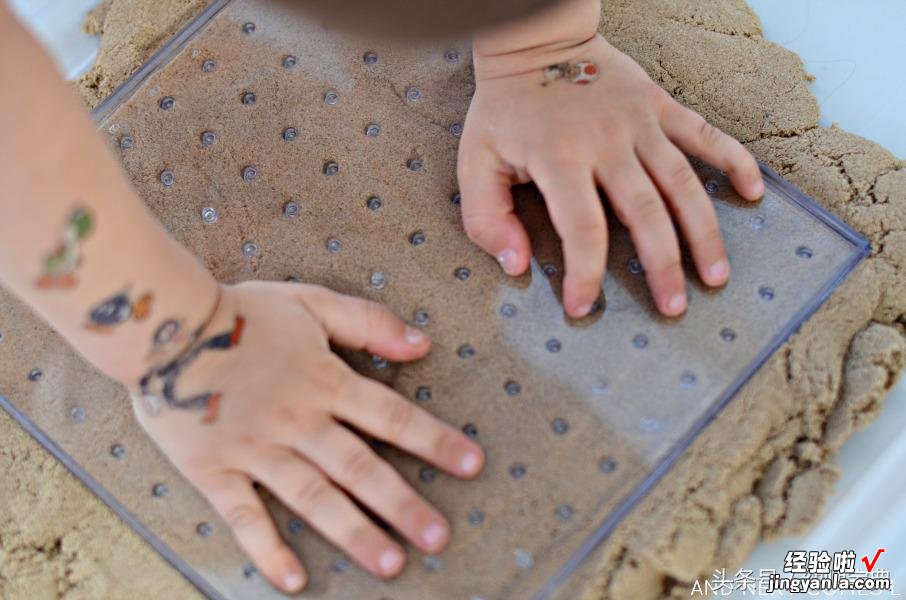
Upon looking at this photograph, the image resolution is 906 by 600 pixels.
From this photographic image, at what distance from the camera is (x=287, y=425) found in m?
0.63

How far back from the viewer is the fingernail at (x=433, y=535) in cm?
63

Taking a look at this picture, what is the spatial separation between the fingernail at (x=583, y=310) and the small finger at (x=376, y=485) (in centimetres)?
18

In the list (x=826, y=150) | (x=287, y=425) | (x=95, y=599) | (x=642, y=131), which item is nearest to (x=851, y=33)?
(x=826, y=150)

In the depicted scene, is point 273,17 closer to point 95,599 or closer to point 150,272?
point 150,272

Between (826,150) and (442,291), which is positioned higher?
(442,291)

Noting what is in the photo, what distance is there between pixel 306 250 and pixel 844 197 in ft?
1.43

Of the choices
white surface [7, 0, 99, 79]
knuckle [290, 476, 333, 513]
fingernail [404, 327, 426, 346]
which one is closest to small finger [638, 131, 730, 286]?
fingernail [404, 327, 426, 346]

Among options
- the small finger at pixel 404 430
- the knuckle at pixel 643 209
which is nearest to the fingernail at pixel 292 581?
the small finger at pixel 404 430

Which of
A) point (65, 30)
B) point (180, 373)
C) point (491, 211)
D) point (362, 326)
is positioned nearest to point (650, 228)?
point (491, 211)

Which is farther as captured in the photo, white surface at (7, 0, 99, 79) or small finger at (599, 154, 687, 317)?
white surface at (7, 0, 99, 79)

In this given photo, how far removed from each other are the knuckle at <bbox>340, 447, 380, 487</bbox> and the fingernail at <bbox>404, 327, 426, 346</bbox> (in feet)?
0.30

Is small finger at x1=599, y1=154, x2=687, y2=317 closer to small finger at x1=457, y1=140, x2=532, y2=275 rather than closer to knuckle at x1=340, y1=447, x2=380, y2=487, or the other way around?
small finger at x1=457, y1=140, x2=532, y2=275

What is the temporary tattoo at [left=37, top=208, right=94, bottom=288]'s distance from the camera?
539 mm

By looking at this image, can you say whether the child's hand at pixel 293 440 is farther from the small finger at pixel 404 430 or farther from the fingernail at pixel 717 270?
the fingernail at pixel 717 270
